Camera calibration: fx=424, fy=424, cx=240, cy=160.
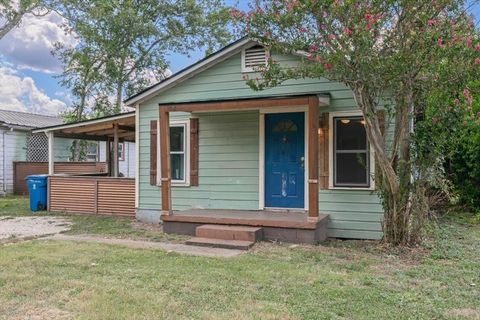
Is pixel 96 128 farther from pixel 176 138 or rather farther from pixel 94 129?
pixel 176 138

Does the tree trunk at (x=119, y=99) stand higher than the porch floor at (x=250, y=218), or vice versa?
the tree trunk at (x=119, y=99)

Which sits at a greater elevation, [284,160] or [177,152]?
[177,152]

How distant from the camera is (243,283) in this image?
4375mm

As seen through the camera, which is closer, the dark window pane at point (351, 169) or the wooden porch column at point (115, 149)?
the dark window pane at point (351, 169)

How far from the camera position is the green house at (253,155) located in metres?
7.06

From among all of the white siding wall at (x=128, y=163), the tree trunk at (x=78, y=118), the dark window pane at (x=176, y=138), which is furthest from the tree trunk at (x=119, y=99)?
the dark window pane at (x=176, y=138)

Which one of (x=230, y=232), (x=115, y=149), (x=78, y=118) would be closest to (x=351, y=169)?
(x=230, y=232)

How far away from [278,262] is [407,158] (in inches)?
104

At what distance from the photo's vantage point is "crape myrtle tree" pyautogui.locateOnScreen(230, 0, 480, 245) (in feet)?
16.9

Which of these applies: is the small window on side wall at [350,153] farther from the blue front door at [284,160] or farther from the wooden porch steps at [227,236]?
the wooden porch steps at [227,236]

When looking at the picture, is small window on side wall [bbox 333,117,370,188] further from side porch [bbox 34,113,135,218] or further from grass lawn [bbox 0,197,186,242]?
side porch [bbox 34,113,135,218]

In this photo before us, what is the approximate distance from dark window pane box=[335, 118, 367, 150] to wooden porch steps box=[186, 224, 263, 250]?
2.11m

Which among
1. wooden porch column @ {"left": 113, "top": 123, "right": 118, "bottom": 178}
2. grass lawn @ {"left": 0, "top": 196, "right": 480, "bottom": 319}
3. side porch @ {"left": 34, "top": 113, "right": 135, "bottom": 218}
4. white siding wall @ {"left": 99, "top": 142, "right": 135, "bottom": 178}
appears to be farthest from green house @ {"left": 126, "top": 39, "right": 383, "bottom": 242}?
white siding wall @ {"left": 99, "top": 142, "right": 135, "bottom": 178}

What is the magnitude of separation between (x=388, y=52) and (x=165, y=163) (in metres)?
4.14
